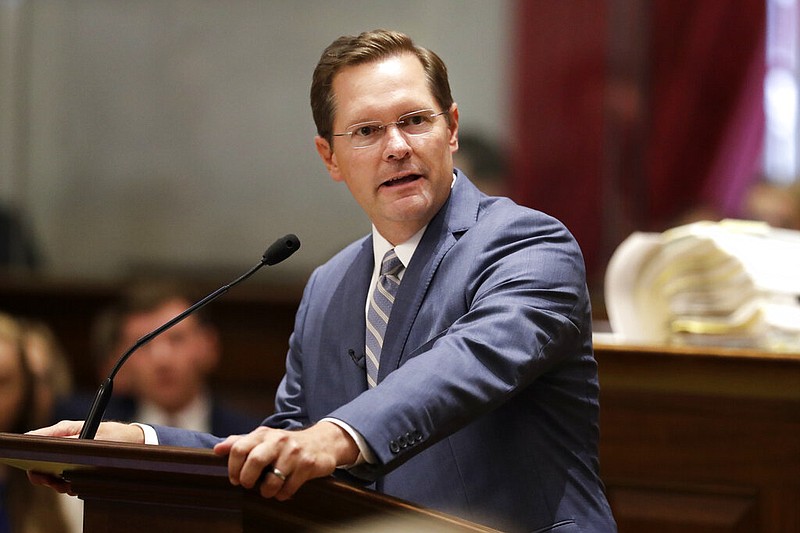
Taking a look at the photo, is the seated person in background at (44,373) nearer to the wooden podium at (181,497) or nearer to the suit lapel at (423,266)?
the suit lapel at (423,266)

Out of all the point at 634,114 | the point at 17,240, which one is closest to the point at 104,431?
the point at 634,114

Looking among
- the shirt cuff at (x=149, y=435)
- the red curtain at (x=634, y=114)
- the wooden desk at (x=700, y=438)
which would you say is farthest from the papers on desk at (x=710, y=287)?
the red curtain at (x=634, y=114)

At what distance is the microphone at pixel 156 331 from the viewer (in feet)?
6.11

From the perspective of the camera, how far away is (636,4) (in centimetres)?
572

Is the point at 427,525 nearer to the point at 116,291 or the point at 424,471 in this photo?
the point at 424,471

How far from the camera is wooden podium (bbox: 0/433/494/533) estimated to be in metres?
1.50

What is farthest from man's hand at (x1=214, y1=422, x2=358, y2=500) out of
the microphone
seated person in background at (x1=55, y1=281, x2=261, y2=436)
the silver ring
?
seated person in background at (x1=55, y1=281, x2=261, y2=436)

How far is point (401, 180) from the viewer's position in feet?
6.88

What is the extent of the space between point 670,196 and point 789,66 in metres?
0.83

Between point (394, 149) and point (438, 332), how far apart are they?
319 mm

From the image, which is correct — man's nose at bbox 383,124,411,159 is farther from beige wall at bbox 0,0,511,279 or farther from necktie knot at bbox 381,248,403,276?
beige wall at bbox 0,0,511,279

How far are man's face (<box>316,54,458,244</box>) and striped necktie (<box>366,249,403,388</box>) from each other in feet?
0.21

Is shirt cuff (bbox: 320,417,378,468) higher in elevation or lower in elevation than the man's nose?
lower

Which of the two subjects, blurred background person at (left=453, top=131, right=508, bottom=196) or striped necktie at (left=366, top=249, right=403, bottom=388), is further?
blurred background person at (left=453, top=131, right=508, bottom=196)
